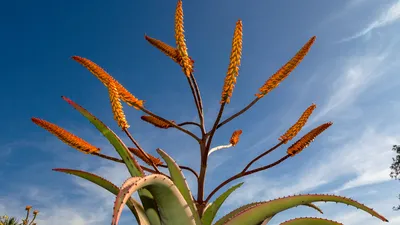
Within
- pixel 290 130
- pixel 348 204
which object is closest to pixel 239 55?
pixel 290 130

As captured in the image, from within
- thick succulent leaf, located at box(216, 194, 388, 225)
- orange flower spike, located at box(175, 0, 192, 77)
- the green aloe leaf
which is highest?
orange flower spike, located at box(175, 0, 192, 77)

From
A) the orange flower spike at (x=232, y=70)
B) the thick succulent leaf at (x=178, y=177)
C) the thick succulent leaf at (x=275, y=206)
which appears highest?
the orange flower spike at (x=232, y=70)

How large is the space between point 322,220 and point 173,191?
0.97 metres

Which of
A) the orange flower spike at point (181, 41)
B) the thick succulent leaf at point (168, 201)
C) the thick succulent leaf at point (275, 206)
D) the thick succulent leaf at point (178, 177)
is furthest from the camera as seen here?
the orange flower spike at point (181, 41)

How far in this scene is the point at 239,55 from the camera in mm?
2605

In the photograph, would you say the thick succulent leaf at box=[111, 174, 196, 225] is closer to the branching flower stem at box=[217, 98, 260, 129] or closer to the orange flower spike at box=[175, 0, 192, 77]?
the branching flower stem at box=[217, 98, 260, 129]

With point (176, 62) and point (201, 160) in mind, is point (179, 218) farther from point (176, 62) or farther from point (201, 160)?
point (176, 62)

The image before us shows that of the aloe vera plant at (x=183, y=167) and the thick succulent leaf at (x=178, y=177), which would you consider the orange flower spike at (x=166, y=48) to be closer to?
the aloe vera plant at (x=183, y=167)

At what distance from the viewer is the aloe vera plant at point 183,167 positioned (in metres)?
2.43

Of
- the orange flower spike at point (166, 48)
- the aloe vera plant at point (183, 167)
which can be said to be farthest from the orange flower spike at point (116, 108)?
the orange flower spike at point (166, 48)

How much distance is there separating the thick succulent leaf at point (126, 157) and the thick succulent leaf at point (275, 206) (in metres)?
0.47

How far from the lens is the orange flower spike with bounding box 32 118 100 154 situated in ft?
8.45

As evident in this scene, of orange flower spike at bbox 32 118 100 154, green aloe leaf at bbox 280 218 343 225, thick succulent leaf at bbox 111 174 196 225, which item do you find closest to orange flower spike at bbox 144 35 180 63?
orange flower spike at bbox 32 118 100 154

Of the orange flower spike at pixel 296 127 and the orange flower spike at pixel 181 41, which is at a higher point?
the orange flower spike at pixel 181 41
